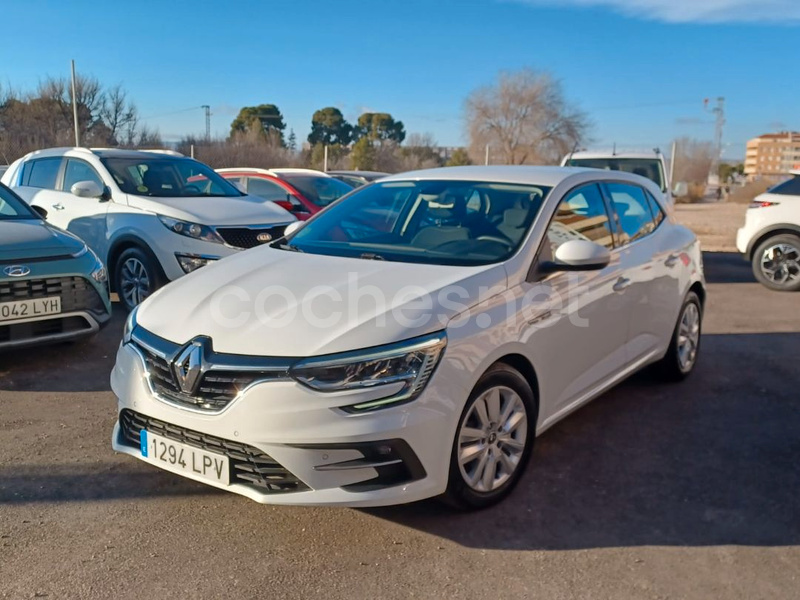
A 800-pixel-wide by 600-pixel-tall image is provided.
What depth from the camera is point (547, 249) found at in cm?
378

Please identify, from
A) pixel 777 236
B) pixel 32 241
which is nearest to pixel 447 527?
pixel 32 241

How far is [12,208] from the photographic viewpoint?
620cm

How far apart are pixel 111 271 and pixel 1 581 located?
17.1 ft

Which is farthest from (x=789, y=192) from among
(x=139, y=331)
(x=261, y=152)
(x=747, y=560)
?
(x=261, y=152)

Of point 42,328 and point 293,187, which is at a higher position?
point 293,187

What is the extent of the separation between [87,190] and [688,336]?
5.93 metres

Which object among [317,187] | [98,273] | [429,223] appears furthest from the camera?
[317,187]

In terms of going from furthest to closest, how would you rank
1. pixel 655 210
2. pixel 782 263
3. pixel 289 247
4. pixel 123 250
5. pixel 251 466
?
pixel 782 263 < pixel 123 250 < pixel 655 210 < pixel 289 247 < pixel 251 466

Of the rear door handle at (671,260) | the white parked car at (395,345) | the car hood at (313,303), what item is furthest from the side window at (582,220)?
the rear door handle at (671,260)

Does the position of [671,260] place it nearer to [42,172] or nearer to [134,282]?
[134,282]

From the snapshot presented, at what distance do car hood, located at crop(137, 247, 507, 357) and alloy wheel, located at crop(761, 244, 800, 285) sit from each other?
7823 mm

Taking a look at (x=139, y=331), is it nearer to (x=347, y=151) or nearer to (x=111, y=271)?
(x=111, y=271)

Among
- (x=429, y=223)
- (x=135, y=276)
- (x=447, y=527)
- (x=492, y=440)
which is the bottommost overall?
(x=447, y=527)

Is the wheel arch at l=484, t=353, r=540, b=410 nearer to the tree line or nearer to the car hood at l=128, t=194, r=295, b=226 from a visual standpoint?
the car hood at l=128, t=194, r=295, b=226
